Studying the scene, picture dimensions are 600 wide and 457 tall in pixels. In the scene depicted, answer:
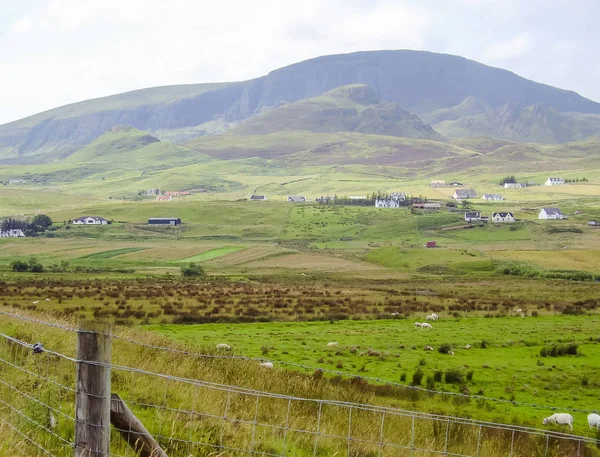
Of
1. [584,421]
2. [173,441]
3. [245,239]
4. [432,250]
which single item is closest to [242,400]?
[173,441]

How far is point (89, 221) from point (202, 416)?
17225 centimetres

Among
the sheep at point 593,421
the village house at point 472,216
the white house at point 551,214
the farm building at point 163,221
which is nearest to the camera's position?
the sheep at point 593,421

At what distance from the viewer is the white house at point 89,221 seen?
17260 centimetres

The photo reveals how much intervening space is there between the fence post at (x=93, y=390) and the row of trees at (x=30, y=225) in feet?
548

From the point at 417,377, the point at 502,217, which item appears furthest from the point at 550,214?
the point at 417,377

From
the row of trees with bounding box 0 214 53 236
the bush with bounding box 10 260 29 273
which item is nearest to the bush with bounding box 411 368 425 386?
the bush with bounding box 10 260 29 273

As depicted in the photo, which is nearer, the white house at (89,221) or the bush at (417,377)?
the bush at (417,377)

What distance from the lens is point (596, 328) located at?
40.2m

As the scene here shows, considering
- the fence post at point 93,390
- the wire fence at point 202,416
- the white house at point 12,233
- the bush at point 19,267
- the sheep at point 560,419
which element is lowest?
the bush at point 19,267

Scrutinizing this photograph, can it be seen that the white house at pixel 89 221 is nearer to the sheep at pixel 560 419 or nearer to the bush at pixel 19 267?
the bush at pixel 19 267

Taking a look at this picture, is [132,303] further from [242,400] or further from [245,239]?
[245,239]

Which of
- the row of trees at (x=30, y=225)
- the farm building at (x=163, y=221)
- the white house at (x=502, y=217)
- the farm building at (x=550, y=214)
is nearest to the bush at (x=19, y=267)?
the row of trees at (x=30, y=225)

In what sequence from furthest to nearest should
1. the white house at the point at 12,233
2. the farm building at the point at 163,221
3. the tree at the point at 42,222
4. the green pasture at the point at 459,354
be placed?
1. the farm building at the point at 163,221
2. the tree at the point at 42,222
3. the white house at the point at 12,233
4. the green pasture at the point at 459,354

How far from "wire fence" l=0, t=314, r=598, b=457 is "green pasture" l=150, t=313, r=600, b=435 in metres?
5.29
